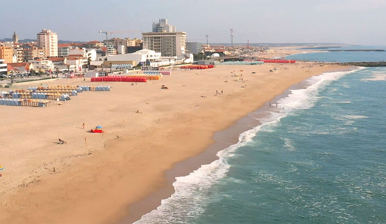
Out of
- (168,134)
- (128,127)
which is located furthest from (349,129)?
(128,127)

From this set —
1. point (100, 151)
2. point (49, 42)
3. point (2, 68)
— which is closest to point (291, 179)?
point (100, 151)

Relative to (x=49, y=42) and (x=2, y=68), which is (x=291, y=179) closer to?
(x=2, y=68)

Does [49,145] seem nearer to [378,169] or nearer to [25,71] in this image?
[378,169]

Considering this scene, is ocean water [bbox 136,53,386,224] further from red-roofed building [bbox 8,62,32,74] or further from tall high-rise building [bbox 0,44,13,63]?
tall high-rise building [bbox 0,44,13,63]

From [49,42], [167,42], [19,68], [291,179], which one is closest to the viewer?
[291,179]

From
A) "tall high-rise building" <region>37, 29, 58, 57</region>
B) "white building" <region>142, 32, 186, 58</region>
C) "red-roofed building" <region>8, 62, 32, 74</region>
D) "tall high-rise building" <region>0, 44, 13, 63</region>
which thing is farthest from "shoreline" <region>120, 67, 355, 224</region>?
"tall high-rise building" <region>37, 29, 58, 57</region>

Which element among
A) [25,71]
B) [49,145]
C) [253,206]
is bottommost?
[253,206]
